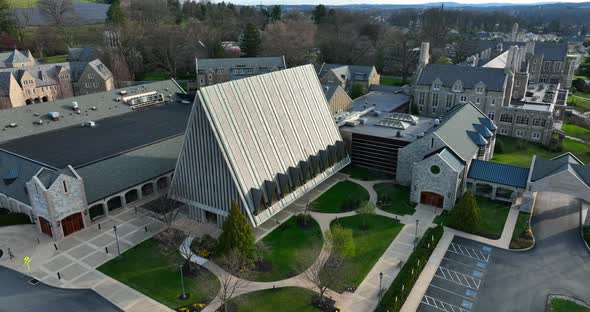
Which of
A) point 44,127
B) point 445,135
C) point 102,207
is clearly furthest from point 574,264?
point 44,127

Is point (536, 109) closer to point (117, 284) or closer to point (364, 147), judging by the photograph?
point (364, 147)

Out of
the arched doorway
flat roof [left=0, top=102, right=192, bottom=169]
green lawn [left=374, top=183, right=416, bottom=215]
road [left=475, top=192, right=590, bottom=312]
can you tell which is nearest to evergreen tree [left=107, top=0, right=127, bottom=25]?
flat roof [left=0, top=102, right=192, bottom=169]

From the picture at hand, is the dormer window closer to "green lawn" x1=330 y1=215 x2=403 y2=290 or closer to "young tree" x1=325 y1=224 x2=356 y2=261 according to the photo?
"green lawn" x1=330 y1=215 x2=403 y2=290

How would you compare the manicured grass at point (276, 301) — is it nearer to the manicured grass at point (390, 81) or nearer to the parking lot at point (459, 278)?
the parking lot at point (459, 278)

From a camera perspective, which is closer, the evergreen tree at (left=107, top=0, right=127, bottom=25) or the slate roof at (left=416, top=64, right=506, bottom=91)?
the slate roof at (left=416, top=64, right=506, bottom=91)

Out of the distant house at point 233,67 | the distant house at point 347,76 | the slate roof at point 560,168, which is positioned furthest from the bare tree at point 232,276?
the distant house at point 233,67

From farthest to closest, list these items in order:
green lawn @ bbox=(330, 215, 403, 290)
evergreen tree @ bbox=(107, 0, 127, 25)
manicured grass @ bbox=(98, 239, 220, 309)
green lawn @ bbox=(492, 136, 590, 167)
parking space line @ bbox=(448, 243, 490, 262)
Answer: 1. evergreen tree @ bbox=(107, 0, 127, 25)
2. green lawn @ bbox=(492, 136, 590, 167)
3. parking space line @ bbox=(448, 243, 490, 262)
4. green lawn @ bbox=(330, 215, 403, 290)
5. manicured grass @ bbox=(98, 239, 220, 309)
